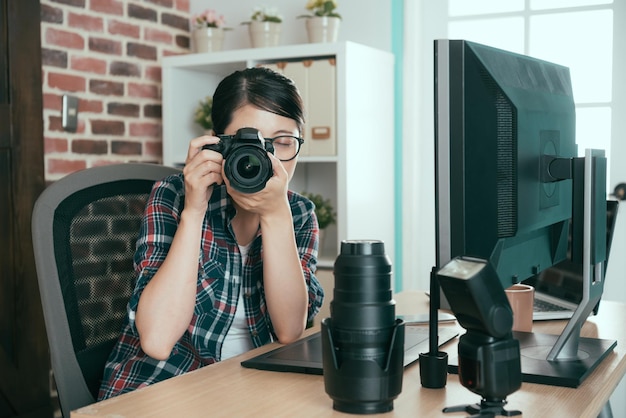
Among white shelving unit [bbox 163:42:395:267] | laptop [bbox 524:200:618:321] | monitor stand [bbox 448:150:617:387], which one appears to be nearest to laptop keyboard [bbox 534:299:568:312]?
laptop [bbox 524:200:618:321]

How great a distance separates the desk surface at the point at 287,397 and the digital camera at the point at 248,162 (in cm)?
27

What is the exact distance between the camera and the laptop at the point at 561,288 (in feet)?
4.72

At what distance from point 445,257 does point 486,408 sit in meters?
0.18

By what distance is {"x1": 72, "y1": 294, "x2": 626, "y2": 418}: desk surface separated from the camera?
90 cm

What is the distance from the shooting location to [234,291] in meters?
1.38

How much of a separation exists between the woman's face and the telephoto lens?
547 mm

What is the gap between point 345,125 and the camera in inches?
101

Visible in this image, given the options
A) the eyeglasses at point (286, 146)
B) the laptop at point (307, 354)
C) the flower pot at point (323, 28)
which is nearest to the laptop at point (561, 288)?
the laptop at point (307, 354)

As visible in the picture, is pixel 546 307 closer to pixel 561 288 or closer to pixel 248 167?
pixel 561 288

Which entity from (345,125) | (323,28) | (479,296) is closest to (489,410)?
(479,296)

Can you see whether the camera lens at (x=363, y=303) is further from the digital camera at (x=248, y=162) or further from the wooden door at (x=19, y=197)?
the wooden door at (x=19, y=197)

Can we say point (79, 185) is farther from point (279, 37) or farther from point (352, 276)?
point (279, 37)

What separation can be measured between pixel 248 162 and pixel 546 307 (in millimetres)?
695

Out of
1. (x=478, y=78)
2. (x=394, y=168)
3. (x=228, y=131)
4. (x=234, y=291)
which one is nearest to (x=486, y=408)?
(x=478, y=78)
